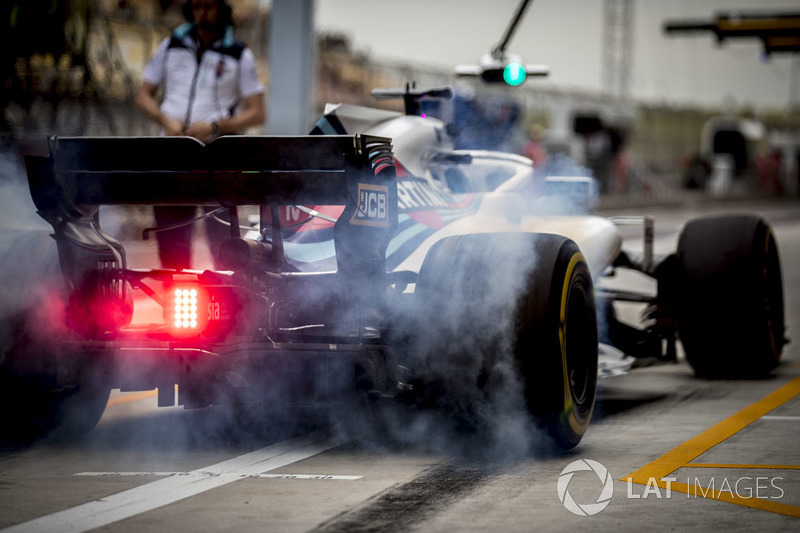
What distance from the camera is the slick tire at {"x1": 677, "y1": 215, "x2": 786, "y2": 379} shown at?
7.58 m

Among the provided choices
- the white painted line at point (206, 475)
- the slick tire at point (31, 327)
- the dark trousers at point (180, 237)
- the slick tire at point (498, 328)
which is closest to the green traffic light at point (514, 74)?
the dark trousers at point (180, 237)

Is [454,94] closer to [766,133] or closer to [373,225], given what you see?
[373,225]

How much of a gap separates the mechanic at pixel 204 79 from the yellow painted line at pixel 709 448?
2974 millimetres

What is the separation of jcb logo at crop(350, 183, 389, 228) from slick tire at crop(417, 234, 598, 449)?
0.93 feet

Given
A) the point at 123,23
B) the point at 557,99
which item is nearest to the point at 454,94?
the point at 123,23

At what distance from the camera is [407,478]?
4.89 metres

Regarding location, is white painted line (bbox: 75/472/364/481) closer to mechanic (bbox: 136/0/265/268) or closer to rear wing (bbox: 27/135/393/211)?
rear wing (bbox: 27/135/393/211)

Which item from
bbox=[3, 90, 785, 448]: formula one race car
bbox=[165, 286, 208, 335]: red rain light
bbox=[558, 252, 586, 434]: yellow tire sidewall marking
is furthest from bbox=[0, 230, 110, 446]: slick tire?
bbox=[558, 252, 586, 434]: yellow tire sidewall marking

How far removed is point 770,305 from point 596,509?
397cm

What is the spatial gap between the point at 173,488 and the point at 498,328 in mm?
1402

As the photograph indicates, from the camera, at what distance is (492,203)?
6.85 m

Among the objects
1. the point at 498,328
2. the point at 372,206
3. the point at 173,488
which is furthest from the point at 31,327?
the point at 498,328

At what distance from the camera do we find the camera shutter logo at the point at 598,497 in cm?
438

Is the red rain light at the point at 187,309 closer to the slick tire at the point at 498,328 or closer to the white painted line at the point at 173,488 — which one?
the white painted line at the point at 173,488
